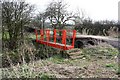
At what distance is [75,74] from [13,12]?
275 inches

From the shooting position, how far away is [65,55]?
9.30 meters

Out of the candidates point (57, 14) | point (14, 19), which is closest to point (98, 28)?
point (57, 14)

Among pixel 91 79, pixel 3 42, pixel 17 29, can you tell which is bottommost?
pixel 91 79

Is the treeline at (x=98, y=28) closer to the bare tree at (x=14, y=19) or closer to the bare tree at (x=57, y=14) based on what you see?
the bare tree at (x=57, y=14)

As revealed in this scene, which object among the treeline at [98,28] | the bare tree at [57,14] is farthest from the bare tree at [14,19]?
the treeline at [98,28]

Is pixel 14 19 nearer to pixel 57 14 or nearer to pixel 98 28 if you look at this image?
pixel 57 14

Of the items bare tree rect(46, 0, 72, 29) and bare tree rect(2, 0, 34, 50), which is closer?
bare tree rect(2, 0, 34, 50)

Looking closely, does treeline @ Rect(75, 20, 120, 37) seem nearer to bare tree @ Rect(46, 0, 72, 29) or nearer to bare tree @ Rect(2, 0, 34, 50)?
bare tree @ Rect(46, 0, 72, 29)

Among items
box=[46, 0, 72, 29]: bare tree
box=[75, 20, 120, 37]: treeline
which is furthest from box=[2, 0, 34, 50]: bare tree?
box=[75, 20, 120, 37]: treeline

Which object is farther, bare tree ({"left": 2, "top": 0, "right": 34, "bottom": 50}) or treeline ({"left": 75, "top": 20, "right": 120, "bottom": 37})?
treeline ({"left": 75, "top": 20, "right": 120, "bottom": 37})

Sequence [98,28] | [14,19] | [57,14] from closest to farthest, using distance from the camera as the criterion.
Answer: [14,19] < [57,14] < [98,28]

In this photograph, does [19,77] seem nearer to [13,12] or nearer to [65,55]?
[65,55]

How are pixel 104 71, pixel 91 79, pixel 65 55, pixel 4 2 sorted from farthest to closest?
pixel 4 2, pixel 65 55, pixel 104 71, pixel 91 79

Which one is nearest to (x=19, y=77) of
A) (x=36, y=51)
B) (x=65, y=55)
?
(x=65, y=55)
